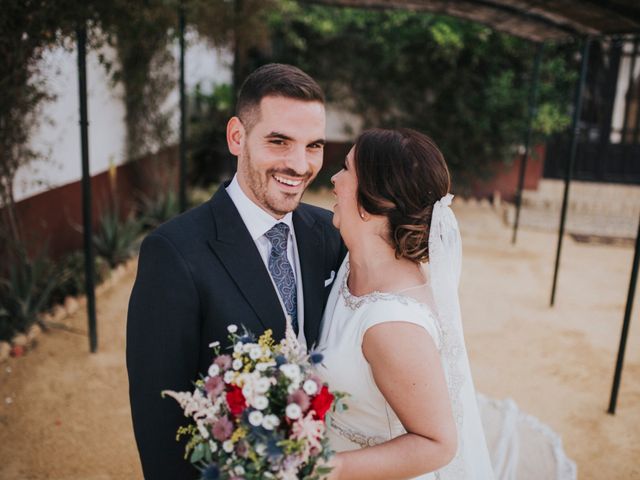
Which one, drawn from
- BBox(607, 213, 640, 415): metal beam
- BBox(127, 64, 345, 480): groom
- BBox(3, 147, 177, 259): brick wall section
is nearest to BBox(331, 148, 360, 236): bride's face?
BBox(127, 64, 345, 480): groom

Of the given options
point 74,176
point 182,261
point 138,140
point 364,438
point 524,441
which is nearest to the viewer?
point 182,261

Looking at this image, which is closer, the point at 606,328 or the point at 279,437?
the point at 279,437

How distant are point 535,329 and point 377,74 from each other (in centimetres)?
737

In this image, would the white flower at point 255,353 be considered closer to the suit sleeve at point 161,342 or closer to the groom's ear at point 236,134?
the suit sleeve at point 161,342

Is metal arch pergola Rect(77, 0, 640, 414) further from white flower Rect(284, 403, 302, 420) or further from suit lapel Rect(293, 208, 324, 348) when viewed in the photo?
white flower Rect(284, 403, 302, 420)

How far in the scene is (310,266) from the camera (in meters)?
2.30

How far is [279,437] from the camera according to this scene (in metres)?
1.45

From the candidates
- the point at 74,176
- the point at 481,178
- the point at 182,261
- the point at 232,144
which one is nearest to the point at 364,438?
the point at 182,261

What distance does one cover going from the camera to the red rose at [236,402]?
1.49m

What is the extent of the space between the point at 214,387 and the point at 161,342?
0.41 metres

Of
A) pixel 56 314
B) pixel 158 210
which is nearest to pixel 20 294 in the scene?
pixel 56 314

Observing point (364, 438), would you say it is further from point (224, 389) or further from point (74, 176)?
point (74, 176)

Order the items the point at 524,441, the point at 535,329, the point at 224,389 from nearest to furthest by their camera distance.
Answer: the point at 224,389 < the point at 524,441 < the point at 535,329

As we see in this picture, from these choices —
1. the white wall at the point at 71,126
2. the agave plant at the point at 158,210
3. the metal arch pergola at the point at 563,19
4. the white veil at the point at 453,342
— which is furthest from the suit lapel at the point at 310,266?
the agave plant at the point at 158,210
